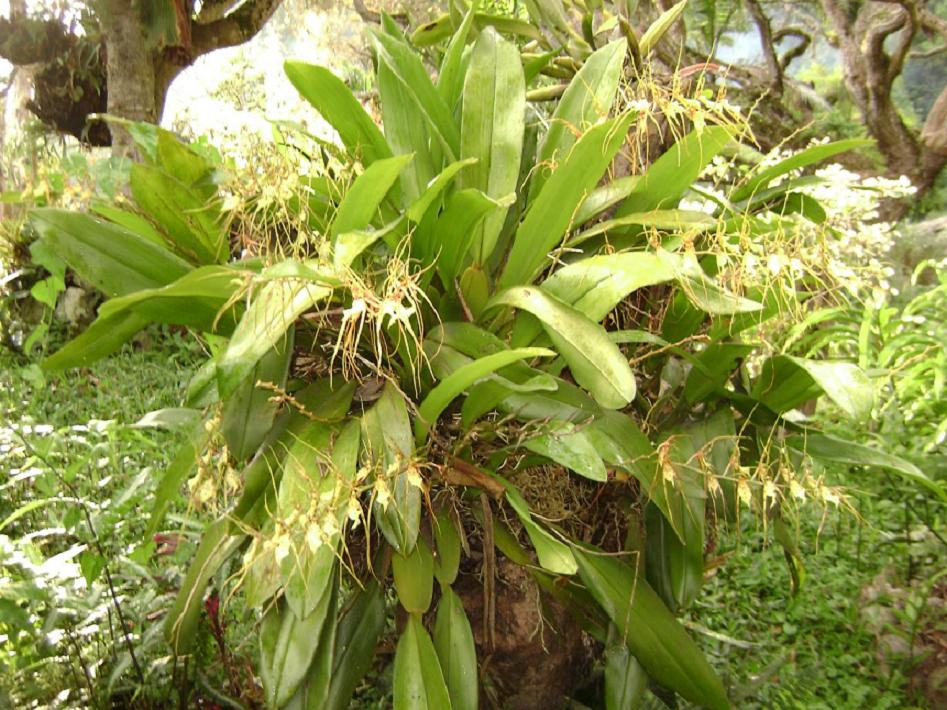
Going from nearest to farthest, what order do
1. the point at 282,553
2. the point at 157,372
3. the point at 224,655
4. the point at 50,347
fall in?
the point at 282,553 → the point at 224,655 → the point at 157,372 → the point at 50,347

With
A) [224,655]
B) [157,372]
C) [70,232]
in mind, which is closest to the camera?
[70,232]

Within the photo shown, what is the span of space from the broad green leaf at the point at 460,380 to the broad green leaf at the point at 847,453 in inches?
16.9

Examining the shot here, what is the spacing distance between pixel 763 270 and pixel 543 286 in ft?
0.83

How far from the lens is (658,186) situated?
0.97m

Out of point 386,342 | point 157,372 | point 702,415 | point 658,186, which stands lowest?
point 157,372

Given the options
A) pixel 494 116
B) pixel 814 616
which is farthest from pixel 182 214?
pixel 814 616

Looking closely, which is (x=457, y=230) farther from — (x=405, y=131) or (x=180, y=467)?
(x=180, y=467)

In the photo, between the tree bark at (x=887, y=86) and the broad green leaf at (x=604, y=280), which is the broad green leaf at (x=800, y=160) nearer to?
the broad green leaf at (x=604, y=280)

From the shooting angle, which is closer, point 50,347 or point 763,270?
point 763,270

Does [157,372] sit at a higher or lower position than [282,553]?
lower

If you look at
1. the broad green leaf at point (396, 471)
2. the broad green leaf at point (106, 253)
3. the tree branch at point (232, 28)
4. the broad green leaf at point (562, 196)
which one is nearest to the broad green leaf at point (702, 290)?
the broad green leaf at point (562, 196)

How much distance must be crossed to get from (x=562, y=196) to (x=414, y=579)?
48 cm

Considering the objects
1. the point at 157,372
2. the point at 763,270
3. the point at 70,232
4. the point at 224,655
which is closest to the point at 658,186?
the point at 763,270

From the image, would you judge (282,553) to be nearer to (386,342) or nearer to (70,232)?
(386,342)
